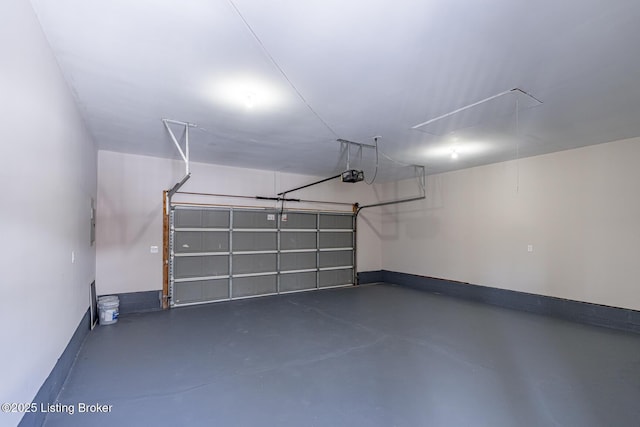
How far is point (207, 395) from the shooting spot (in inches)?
105

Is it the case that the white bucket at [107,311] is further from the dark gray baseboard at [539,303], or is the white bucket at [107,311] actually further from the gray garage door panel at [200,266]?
the dark gray baseboard at [539,303]

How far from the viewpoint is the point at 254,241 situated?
6785 mm

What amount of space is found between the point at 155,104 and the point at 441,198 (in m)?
6.15

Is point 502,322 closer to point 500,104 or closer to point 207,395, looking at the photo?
point 500,104

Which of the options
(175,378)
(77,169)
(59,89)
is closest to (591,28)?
(59,89)

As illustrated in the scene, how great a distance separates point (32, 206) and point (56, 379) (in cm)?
161

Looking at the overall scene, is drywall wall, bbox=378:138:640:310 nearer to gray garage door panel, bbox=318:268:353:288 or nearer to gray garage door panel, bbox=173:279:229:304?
gray garage door panel, bbox=318:268:353:288

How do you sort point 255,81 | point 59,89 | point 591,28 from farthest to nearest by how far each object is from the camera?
point 255,81
point 59,89
point 591,28

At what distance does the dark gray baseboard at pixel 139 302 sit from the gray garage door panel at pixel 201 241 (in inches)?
35.6

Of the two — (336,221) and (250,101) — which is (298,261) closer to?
(336,221)

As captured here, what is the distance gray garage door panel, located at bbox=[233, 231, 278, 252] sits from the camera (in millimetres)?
6566

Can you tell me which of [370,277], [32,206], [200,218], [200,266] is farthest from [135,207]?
[370,277]

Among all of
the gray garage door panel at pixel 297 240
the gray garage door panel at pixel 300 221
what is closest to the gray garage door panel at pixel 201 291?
the gray garage door panel at pixel 297 240

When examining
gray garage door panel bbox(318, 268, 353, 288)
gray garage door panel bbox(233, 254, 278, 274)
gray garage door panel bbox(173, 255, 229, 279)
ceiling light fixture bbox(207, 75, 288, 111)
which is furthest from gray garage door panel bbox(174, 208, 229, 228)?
ceiling light fixture bbox(207, 75, 288, 111)
